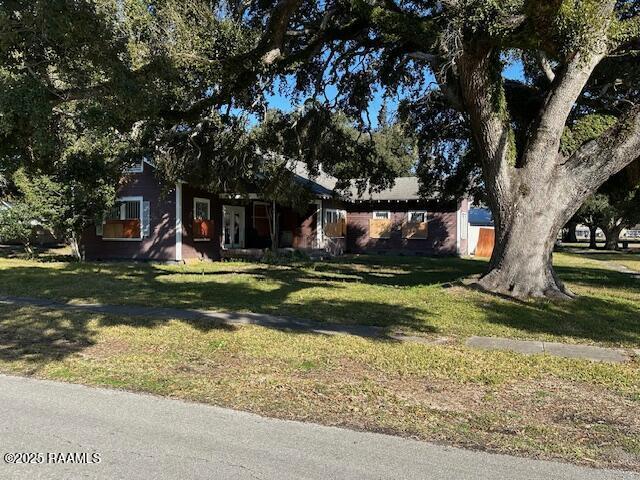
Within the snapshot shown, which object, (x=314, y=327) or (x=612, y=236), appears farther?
(x=612, y=236)

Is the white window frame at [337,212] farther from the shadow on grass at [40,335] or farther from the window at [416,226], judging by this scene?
the shadow on grass at [40,335]

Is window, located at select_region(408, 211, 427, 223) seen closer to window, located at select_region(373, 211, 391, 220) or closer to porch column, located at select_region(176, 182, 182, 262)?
window, located at select_region(373, 211, 391, 220)

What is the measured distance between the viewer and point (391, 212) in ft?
104

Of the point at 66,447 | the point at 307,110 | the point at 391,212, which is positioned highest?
the point at 307,110

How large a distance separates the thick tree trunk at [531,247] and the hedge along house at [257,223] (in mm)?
10105

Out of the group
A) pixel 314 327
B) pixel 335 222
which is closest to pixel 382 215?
pixel 335 222

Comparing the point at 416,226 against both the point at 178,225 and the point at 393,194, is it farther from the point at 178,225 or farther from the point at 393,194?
the point at 178,225

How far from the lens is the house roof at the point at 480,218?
41141mm

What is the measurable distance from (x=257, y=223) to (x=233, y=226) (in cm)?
180

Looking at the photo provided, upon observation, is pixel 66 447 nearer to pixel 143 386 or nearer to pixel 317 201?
pixel 143 386

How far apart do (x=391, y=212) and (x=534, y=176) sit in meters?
19.5

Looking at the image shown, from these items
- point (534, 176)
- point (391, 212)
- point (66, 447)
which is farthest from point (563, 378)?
point (391, 212)

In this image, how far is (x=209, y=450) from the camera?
4430mm

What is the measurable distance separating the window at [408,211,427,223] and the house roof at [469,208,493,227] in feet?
31.2
